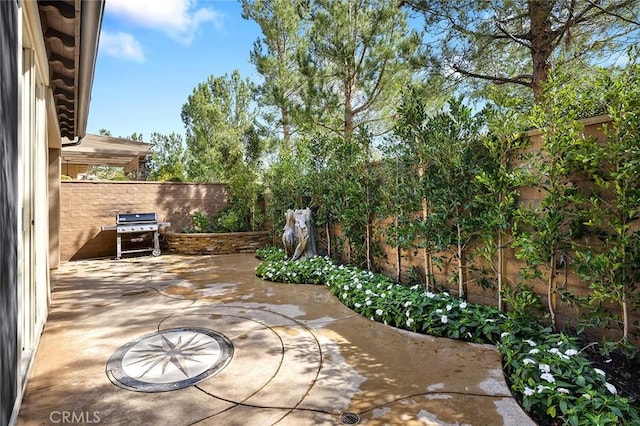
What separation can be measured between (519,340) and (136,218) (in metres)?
8.12

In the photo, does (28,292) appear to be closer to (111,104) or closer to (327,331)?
(327,331)

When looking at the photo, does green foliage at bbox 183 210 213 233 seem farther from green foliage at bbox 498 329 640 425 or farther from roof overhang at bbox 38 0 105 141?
green foliage at bbox 498 329 640 425

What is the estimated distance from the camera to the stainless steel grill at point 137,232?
25.6 ft

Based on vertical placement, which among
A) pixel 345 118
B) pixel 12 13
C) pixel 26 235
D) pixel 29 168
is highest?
pixel 345 118

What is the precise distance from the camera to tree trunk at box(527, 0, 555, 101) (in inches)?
178

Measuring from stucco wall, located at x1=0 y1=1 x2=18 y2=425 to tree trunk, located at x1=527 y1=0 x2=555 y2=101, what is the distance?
5180 millimetres

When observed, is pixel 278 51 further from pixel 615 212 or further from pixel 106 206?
pixel 615 212

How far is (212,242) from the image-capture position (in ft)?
27.7

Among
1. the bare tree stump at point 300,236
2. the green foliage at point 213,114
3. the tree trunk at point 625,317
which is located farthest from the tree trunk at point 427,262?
the green foliage at point 213,114

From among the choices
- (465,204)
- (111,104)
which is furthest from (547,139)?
(111,104)

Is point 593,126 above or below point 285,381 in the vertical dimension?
above

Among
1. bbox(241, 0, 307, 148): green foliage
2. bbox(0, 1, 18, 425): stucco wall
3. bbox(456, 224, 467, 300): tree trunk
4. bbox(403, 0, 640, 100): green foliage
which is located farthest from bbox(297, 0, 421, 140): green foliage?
bbox(0, 1, 18, 425): stucco wall

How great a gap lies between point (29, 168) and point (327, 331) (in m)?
2.65

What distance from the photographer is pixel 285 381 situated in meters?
2.28
